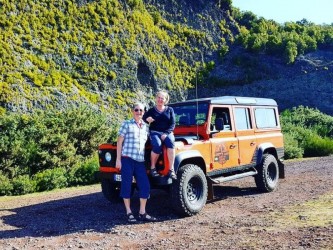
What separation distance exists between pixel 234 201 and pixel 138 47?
1144 inches

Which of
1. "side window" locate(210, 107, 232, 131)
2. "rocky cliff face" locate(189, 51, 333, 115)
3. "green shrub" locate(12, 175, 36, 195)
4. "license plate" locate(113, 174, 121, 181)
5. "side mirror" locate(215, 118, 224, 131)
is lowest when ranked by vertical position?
"green shrub" locate(12, 175, 36, 195)

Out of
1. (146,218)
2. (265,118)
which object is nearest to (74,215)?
(146,218)

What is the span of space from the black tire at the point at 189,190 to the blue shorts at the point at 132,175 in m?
0.52

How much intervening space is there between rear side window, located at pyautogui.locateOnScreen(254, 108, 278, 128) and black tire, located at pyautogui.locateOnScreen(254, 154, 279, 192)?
0.87 m

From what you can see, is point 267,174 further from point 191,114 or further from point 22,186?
point 22,186

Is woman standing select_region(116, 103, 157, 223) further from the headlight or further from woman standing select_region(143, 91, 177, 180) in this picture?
the headlight

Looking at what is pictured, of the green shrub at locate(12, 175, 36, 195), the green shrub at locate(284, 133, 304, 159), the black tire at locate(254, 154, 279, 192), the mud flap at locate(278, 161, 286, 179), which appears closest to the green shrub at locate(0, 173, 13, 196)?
the green shrub at locate(12, 175, 36, 195)

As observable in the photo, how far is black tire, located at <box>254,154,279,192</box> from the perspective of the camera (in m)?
9.78

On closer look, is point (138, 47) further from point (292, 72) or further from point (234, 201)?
point (234, 201)

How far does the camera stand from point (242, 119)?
955cm

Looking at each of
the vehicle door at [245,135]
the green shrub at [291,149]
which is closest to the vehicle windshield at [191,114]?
the vehicle door at [245,135]

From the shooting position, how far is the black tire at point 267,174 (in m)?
9.78

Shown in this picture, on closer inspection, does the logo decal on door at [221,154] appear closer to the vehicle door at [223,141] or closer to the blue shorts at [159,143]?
the vehicle door at [223,141]

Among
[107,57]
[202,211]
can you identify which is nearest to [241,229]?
[202,211]
